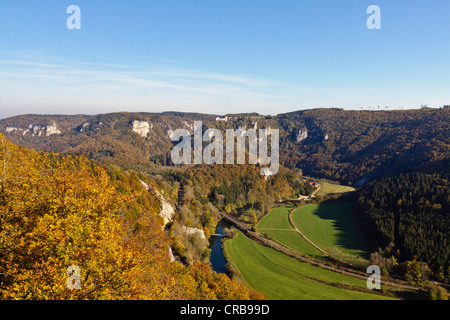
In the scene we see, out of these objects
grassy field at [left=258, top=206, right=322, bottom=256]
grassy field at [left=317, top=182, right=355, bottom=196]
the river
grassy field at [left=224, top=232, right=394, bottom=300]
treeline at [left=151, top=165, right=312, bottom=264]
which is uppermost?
treeline at [left=151, top=165, right=312, bottom=264]

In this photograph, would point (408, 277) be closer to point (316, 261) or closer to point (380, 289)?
point (380, 289)

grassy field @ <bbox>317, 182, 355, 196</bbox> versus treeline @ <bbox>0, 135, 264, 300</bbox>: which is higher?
treeline @ <bbox>0, 135, 264, 300</bbox>

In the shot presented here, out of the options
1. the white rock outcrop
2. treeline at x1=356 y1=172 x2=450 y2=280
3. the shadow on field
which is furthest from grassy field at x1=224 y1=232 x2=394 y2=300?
treeline at x1=356 y1=172 x2=450 y2=280

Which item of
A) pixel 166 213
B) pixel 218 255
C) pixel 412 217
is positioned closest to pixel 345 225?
pixel 412 217

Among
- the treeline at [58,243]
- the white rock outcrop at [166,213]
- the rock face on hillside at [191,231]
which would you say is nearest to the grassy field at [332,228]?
the rock face on hillside at [191,231]

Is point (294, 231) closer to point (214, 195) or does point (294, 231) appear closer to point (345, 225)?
point (345, 225)

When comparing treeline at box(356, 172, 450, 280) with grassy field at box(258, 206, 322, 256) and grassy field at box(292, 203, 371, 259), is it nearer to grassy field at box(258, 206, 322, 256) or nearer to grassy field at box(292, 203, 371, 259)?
grassy field at box(292, 203, 371, 259)
